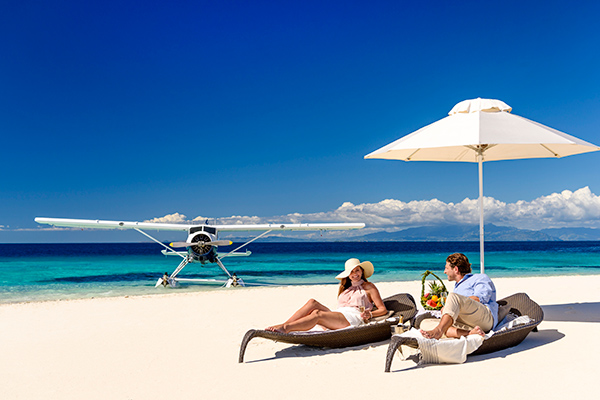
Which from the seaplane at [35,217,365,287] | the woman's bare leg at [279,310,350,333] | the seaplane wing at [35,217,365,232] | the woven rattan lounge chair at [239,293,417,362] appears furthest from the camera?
the seaplane at [35,217,365,287]

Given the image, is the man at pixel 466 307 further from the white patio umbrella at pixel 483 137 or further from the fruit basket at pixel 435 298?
the white patio umbrella at pixel 483 137

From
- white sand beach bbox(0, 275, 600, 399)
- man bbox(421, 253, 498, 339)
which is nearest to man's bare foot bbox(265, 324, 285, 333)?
white sand beach bbox(0, 275, 600, 399)

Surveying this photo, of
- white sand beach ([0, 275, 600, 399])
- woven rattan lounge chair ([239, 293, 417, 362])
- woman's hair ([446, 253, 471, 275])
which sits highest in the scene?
woman's hair ([446, 253, 471, 275])

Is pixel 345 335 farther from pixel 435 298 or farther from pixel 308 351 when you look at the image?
pixel 435 298

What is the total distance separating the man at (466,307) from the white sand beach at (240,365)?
273mm

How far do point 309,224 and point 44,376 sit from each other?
973 centimetres

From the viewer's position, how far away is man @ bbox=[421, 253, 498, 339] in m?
3.57

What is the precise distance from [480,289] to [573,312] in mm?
3042

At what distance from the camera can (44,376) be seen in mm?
3895

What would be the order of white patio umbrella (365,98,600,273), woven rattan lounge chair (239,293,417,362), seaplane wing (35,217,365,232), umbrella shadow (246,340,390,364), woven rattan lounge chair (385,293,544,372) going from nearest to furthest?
woven rattan lounge chair (385,293,544,372) → woven rattan lounge chair (239,293,417,362) → umbrella shadow (246,340,390,364) → white patio umbrella (365,98,600,273) → seaplane wing (35,217,365,232)

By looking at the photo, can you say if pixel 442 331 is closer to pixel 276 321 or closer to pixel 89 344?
pixel 276 321

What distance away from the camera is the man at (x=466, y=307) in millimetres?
3570

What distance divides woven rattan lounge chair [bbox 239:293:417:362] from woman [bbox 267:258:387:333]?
4.1 inches

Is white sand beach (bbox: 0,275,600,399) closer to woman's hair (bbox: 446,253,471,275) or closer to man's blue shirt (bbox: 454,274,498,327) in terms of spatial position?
man's blue shirt (bbox: 454,274,498,327)
